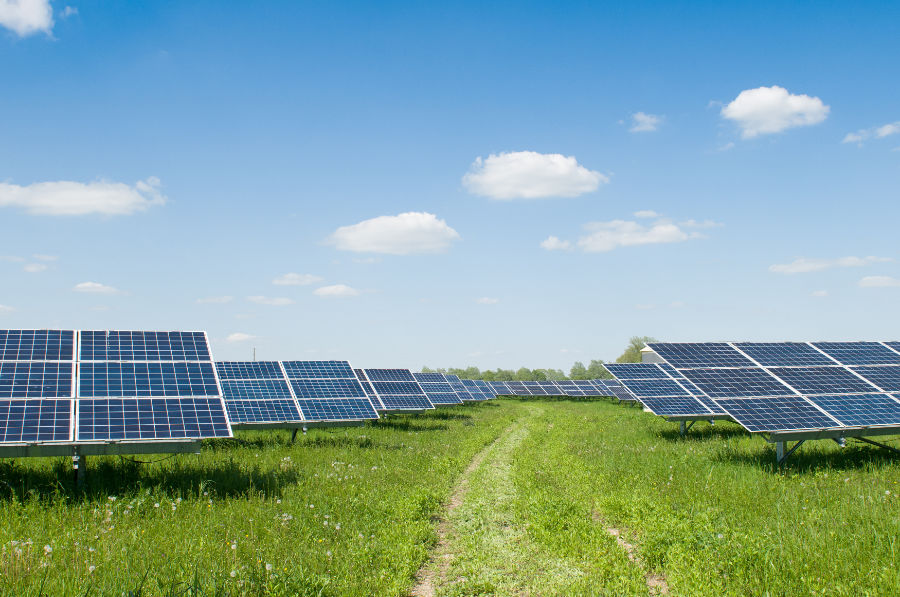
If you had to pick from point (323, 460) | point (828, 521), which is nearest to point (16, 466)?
point (323, 460)

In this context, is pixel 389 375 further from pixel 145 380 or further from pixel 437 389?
pixel 145 380

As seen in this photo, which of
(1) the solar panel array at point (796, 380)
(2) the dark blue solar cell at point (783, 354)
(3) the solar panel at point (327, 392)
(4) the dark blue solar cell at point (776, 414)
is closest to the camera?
(4) the dark blue solar cell at point (776, 414)

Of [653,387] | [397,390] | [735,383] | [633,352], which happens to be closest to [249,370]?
[397,390]

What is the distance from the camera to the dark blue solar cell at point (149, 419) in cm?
1193

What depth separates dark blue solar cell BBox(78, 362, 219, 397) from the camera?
44.1 ft

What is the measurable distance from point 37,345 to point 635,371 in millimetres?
25908

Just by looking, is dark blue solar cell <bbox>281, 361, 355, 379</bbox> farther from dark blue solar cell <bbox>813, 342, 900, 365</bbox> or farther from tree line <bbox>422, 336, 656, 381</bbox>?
tree line <bbox>422, 336, 656, 381</bbox>

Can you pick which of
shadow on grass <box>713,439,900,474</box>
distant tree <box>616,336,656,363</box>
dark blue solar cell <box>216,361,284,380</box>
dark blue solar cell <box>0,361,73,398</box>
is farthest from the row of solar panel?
distant tree <box>616,336,656,363</box>

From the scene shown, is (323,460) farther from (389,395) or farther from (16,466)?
(389,395)

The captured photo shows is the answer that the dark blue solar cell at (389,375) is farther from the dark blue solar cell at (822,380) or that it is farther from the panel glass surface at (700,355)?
the dark blue solar cell at (822,380)

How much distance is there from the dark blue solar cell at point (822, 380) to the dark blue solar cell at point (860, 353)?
1.61 m

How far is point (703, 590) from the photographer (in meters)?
7.90

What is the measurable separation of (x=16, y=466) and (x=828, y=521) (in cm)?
1713

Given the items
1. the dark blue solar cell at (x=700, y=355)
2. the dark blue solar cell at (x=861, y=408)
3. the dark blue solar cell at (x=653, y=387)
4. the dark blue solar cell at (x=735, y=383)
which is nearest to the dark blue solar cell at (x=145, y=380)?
the dark blue solar cell at (x=735, y=383)
